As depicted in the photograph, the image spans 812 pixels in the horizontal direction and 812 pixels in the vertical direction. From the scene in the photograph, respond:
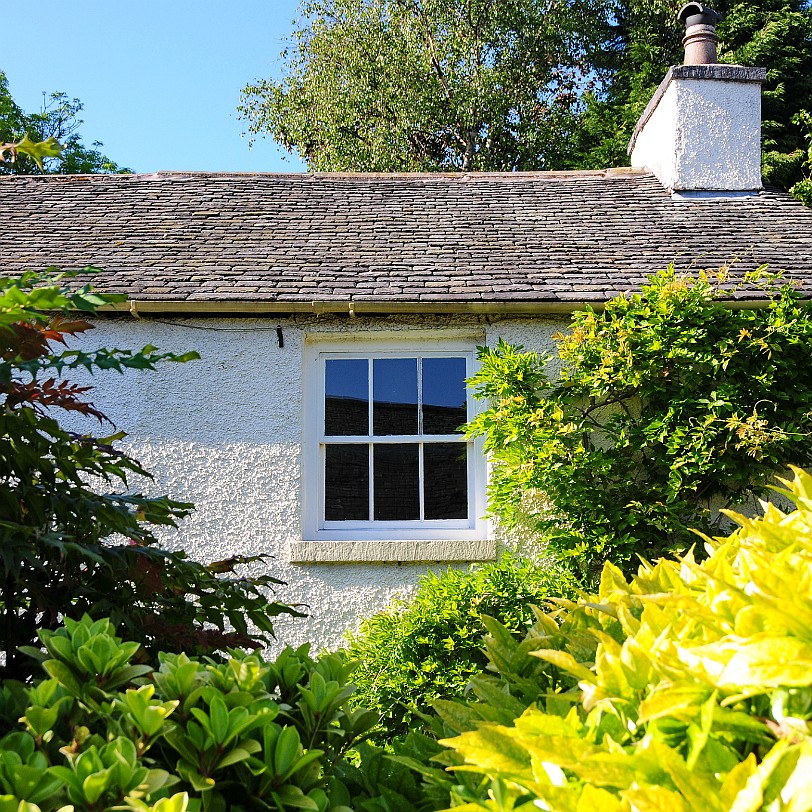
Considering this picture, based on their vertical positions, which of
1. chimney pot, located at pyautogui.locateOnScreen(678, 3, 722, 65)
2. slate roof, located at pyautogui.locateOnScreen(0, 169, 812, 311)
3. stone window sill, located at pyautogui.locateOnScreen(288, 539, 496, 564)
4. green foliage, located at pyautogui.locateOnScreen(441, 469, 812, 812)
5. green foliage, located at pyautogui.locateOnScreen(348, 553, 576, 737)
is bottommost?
green foliage, located at pyautogui.locateOnScreen(348, 553, 576, 737)

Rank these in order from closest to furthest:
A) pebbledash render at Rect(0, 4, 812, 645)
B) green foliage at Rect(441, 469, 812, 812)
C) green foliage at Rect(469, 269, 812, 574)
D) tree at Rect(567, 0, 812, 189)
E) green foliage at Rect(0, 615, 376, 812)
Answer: green foliage at Rect(441, 469, 812, 812), green foliage at Rect(0, 615, 376, 812), green foliage at Rect(469, 269, 812, 574), pebbledash render at Rect(0, 4, 812, 645), tree at Rect(567, 0, 812, 189)

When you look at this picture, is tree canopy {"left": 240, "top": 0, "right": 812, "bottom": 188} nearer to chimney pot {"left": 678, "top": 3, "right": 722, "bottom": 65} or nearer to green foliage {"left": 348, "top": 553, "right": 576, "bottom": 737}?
chimney pot {"left": 678, "top": 3, "right": 722, "bottom": 65}

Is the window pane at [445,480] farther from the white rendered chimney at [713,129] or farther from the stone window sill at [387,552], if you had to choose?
the white rendered chimney at [713,129]

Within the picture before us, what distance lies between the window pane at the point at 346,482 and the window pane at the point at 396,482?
9 cm

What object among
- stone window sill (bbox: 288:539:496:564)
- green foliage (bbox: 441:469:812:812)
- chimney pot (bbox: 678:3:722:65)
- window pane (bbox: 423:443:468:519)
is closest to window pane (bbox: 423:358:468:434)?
window pane (bbox: 423:443:468:519)

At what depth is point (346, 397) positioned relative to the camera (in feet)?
22.2

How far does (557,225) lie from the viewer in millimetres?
8320

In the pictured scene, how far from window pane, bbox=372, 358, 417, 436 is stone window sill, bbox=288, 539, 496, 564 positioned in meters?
0.98

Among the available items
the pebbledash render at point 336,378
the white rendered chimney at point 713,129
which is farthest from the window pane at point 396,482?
the white rendered chimney at point 713,129

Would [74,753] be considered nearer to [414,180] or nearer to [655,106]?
[414,180]

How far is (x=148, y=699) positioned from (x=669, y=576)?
126 centimetres

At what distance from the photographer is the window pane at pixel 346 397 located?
22.1ft

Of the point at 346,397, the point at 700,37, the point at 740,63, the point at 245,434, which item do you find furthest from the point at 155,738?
the point at 740,63

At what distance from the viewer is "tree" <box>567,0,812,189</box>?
19.5 metres
